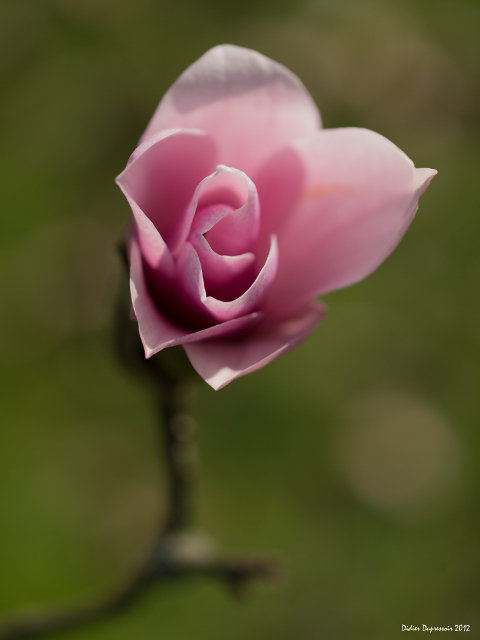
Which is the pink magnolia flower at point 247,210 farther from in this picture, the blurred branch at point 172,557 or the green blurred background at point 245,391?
the green blurred background at point 245,391

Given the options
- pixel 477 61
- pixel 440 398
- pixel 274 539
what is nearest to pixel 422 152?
pixel 477 61

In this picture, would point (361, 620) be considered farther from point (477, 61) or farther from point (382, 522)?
point (477, 61)

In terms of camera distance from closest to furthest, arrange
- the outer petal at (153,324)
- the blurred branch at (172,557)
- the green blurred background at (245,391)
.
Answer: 1. the outer petal at (153,324)
2. the blurred branch at (172,557)
3. the green blurred background at (245,391)

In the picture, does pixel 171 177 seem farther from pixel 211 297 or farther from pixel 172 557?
pixel 172 557

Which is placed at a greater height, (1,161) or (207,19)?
(207,19)

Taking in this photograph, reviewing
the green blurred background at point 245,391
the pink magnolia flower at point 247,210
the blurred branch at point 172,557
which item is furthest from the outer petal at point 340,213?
the green blurred background at point 245,391

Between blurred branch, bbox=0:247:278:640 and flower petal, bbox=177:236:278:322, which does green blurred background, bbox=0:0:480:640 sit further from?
flower petal, bbox=177:236:278:322

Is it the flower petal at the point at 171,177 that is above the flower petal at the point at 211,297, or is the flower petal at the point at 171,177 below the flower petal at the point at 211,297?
above
